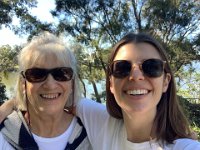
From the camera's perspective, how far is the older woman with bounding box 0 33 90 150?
243cm

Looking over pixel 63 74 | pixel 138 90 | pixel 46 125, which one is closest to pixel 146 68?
pixel 138 90

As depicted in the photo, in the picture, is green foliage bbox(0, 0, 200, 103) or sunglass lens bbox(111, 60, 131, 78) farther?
green foliage bbox(0, 0, 200, 103)

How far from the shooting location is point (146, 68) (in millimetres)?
2154

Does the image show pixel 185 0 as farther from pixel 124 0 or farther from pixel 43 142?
pixel 43 142

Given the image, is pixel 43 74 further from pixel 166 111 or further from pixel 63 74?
pixel 166 111

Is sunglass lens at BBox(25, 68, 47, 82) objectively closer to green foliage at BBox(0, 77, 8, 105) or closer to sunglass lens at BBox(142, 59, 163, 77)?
sunglass lens at BBox(142, 59, 163, 77)

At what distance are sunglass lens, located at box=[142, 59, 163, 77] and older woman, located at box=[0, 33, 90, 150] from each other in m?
0.60

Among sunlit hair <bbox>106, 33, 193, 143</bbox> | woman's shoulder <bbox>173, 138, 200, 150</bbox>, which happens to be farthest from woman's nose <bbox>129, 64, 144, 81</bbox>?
woman's shoulder <bbox>173, 138, 200, 150</bbox>

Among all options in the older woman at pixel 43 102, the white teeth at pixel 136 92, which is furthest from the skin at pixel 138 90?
the older woman at pixel 43 102

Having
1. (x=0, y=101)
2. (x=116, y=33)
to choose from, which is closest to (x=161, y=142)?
(x=0, y=101)

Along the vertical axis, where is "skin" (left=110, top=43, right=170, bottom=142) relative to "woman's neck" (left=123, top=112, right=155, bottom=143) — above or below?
above

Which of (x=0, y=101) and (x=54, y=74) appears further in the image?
(x=0, y=101)

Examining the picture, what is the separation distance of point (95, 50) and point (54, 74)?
57.5ft

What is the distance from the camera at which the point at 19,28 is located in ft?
57.9
